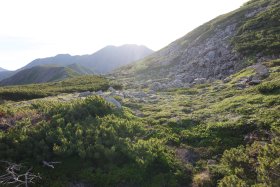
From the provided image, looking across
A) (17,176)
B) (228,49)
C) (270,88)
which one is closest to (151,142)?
(17,176)

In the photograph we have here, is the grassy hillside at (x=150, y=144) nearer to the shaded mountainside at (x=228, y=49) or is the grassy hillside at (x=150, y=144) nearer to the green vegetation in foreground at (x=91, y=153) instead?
the green vegetation in foreground at (x=91, y=153)

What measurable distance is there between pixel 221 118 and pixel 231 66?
26703mm

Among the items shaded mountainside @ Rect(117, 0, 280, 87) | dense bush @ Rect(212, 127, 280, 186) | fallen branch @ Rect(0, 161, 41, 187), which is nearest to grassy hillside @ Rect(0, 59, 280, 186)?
dense bush @ Rect(212, 127, 280, 186)

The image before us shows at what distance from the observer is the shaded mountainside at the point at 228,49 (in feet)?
149

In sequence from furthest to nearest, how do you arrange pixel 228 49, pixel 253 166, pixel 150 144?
pixel 228 49
pixel 150 144
pixel 253 166

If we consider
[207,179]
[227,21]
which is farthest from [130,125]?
A: [227,21]

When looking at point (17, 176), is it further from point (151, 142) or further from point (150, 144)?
point (151, 142)

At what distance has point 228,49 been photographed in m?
53.0

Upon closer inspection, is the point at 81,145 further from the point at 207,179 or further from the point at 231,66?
the point at 231,66

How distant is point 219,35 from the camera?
213ft

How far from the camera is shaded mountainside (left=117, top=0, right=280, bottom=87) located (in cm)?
4547

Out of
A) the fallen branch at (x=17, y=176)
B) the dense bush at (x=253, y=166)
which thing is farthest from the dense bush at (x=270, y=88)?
the fallen branch at (x=17, y=176)

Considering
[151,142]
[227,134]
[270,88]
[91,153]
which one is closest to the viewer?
[91,153]

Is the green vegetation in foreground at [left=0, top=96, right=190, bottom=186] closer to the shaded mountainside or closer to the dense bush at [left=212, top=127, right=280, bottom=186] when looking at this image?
the dense bush at [left=212, top=127, right=280, bottom=186]
